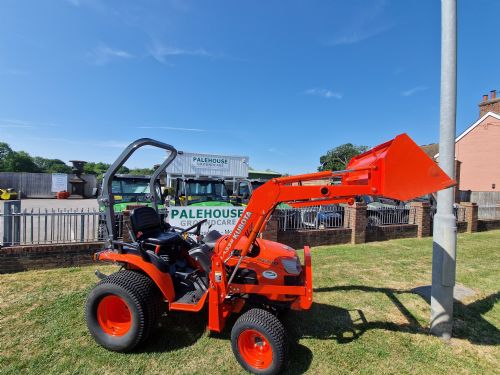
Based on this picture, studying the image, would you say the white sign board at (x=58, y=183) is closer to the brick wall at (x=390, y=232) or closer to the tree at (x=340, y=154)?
the brick wall at (x=390, y=232)

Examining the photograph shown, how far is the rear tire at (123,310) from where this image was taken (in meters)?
2.89

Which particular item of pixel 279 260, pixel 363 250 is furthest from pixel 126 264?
pixel 363 250

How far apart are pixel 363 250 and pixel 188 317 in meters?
5.47

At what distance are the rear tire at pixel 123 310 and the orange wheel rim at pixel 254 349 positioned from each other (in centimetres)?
99

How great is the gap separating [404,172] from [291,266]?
1.51 m

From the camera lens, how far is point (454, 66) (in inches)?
132

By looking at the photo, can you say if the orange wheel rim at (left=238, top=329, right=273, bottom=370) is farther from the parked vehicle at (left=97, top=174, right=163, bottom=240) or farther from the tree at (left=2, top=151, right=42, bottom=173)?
the tree at (left=2, top=151, right=42, bottom=173)

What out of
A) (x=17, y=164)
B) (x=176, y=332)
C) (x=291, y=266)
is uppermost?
(x=17, y=164)

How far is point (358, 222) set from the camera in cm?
841

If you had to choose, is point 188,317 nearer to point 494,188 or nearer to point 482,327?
point 482,327

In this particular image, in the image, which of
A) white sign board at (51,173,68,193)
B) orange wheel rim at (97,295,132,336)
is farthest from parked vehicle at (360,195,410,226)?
white sign board at (51,173,68,193)

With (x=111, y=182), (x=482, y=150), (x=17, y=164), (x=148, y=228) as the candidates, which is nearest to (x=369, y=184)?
(x=148, y=228)

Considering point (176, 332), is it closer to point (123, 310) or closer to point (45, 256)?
point (123, 310)

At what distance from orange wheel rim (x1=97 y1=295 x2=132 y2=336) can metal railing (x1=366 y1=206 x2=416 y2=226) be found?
8208 millimetres
